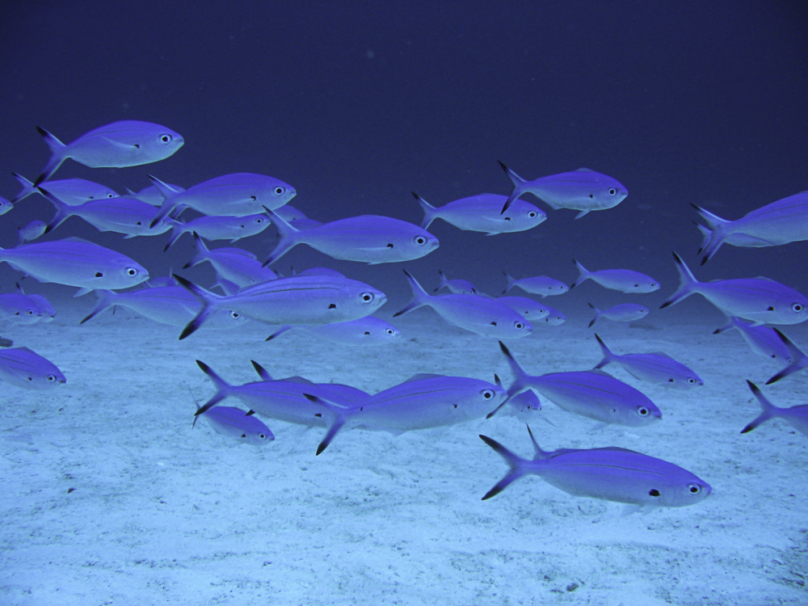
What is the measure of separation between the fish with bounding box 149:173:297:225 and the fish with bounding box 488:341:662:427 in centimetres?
215

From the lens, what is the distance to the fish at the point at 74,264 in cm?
302

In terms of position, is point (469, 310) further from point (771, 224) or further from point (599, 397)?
point (771, 224)

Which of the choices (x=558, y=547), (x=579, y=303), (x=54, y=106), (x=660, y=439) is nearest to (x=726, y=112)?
(x=579, y=303)

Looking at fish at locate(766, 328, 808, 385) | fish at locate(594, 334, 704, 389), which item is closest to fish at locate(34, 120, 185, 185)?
fish at locate(594, 334, 704, 389)

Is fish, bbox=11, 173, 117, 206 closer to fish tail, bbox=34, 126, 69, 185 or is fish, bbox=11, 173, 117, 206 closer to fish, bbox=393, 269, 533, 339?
fish tail, bbox=34, 126, 69, 185

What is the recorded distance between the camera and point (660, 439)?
421 centimetres

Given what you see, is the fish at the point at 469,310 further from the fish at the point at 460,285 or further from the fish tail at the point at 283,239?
the fish at the point at 460,285

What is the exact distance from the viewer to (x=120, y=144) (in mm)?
3027

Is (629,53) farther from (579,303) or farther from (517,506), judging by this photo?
(517,506)

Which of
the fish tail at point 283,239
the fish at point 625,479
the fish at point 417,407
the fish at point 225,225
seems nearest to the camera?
the fish at point 625,479

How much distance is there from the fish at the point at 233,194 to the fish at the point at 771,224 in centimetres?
294

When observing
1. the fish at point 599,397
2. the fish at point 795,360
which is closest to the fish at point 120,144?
the fish at point 599,397

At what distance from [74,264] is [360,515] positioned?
8.86 ft

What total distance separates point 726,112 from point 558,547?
4113 centimetres
